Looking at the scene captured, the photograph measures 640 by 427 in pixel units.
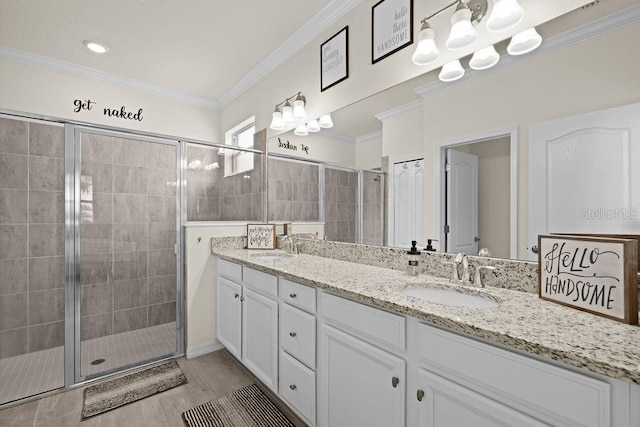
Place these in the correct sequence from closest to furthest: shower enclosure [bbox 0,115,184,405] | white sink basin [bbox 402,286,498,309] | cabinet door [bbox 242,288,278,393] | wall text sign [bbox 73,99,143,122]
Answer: white sink basin [bbox 402,286,498,309] < cabinet door [bbox 242,288,278,393] < shower enclosure [bbox 0,115,184,405] < wall text sign [bbox 73,99,143,122]

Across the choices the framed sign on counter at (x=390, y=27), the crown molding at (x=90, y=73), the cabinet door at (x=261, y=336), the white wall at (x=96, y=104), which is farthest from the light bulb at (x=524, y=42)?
the crown molding at (x=90, y=73)

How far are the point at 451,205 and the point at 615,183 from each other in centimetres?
60

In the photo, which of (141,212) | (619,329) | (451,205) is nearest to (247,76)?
(141,212)

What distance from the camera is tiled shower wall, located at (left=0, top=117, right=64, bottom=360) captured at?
2287 mm

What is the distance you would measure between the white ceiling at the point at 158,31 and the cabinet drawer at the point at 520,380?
2.17 metres

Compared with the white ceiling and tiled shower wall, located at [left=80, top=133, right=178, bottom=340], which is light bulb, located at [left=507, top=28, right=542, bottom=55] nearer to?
the white ceiling

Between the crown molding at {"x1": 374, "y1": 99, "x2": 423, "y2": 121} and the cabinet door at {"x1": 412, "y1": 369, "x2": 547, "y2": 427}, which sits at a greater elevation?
the crown molding at {"x1": 374, "y1": 99, "x2": 423, "y2": 121}

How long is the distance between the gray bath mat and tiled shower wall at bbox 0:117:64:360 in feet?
2.33

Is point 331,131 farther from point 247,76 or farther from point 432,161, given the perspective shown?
point 247,76

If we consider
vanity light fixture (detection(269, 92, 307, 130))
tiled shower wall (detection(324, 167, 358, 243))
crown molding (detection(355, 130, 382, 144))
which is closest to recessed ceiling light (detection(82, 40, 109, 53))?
vanity light fixture (detection(269, 92, 307, 130))

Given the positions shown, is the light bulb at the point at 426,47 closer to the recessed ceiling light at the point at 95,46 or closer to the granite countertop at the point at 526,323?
the granite countertop at the point at 526,323

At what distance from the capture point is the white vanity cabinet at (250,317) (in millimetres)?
1787

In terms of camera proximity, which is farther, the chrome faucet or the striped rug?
the striped rug

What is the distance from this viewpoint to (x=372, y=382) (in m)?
1.18
